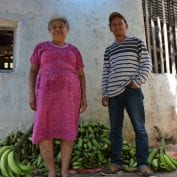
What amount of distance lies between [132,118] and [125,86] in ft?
1.26

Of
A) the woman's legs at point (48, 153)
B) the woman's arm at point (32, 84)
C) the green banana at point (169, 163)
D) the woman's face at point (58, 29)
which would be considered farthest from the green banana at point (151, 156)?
the woman's face at point (58, 29)

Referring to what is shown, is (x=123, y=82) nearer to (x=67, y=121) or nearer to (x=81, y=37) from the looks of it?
(x=67, y=121)

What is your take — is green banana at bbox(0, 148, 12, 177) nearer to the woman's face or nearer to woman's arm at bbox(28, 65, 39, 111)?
woman's arm at bbox(28, 65, 39, 111)

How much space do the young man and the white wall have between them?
4.15ft

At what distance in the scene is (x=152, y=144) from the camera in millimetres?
5664

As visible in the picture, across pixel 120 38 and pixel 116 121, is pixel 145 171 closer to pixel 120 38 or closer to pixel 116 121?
pixel 116 121

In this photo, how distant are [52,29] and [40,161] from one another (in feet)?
5.92

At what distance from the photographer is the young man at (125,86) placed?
3902mm

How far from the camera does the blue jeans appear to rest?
Answer: 3.91 meters

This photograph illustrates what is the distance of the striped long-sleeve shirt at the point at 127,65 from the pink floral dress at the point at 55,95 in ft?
1.82

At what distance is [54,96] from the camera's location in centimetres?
362

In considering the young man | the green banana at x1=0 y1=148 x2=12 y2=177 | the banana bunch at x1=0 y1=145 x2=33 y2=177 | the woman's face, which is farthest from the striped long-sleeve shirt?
the green banana at x1=0 y1=148 x2=12 y2=177

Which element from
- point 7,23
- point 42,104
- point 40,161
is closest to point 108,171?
point 40,161

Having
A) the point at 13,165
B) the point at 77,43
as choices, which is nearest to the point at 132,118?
the point at 13,165
